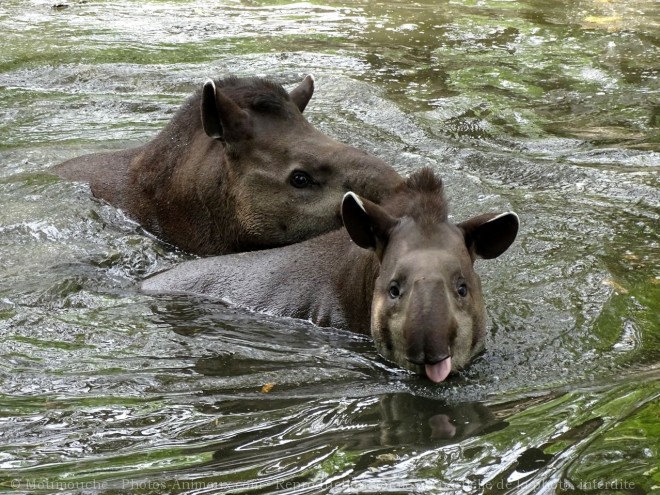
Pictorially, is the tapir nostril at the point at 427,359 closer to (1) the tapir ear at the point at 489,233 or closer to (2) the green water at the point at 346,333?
(2) the green water at the point at 346,333

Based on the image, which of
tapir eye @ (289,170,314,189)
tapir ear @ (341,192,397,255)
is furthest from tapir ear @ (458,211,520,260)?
tapir eye @ (289,170,314,189)

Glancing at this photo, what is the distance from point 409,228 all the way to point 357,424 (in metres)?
1.55

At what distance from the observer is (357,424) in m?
6.13

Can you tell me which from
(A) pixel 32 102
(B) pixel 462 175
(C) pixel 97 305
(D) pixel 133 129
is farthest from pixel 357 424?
(A) pixel 32 102

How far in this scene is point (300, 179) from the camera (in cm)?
923

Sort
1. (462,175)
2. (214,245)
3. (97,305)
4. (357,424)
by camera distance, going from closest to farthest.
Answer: (357,424), (97,305), (214,245), (462,175)

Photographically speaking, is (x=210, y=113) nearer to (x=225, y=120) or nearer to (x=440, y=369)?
(x=225, y=120)

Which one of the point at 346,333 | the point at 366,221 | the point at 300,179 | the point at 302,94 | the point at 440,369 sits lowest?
the point at 346,333

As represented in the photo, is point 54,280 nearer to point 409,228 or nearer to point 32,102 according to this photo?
point 409,228

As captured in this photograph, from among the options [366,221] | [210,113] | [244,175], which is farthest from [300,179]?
[366,221]

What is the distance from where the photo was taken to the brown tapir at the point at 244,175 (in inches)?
358

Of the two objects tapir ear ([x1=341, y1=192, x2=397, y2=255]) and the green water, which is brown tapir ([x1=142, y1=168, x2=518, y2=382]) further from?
the green water

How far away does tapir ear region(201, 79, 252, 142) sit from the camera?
30.7 ft

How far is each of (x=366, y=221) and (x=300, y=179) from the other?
2165 millimetres
